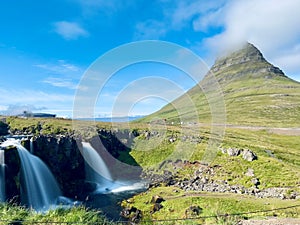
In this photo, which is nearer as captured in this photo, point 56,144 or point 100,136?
point 56,144

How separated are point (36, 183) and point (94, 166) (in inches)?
621

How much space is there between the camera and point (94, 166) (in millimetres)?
46500

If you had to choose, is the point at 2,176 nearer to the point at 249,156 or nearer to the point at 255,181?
the point at 255,181

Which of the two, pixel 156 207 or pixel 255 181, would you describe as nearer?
pixel 156 207

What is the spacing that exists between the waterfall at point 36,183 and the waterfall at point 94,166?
10.3 metres

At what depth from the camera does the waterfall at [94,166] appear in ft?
148

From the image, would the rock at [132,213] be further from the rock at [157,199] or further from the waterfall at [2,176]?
the waterfall at [2,176]

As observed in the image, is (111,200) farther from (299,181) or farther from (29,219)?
(29,219)

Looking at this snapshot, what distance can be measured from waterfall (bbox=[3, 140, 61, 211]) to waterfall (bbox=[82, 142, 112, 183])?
10.3m

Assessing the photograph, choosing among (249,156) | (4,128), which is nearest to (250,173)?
(249,156)

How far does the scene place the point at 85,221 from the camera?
10398 mm

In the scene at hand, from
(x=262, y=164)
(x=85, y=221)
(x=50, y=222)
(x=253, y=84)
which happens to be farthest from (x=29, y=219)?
(x=253, y=84)

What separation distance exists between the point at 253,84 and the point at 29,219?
655 ft

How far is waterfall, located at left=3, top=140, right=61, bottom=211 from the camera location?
29.2 metres
